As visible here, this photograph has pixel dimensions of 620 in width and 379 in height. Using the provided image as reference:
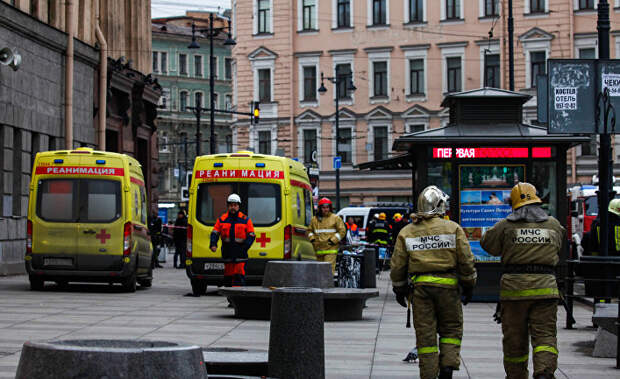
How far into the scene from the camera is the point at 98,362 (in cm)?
484

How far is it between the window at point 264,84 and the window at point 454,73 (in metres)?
9.92

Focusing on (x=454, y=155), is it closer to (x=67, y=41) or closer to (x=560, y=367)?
(x=560, y=367)

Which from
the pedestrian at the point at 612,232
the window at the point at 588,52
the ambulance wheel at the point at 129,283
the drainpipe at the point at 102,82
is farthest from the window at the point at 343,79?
the pedestrian at the point at 612,232

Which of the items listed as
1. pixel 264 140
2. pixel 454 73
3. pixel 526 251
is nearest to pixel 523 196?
pixel 526 251

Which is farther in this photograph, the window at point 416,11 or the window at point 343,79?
the window at point 343,79

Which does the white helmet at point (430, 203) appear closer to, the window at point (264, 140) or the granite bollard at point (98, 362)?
the granite bollard at point (98, 362)

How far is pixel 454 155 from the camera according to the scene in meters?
20.8

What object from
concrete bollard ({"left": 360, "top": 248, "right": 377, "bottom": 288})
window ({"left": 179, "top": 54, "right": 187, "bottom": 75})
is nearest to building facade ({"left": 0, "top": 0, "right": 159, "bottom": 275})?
concrete bollard ({"left": 360, "top": 248, "right": 377, "bottom": 288})

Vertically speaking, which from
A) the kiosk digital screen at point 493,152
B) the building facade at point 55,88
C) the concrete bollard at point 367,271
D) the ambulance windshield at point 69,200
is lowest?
the concrete bollard at point 367,271

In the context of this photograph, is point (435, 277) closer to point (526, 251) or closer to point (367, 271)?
point (526, 251)

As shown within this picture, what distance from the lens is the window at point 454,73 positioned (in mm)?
61281

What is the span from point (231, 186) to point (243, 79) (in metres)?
44.1

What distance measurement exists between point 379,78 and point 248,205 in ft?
138

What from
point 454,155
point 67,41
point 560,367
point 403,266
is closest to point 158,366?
point 403,266
